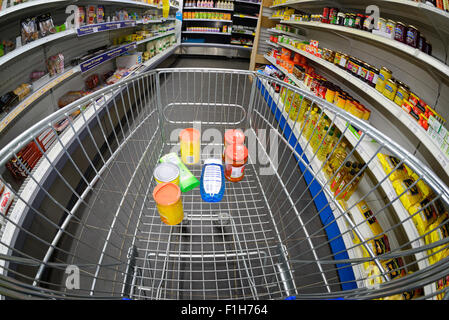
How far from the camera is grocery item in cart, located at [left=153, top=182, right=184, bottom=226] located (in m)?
0.99

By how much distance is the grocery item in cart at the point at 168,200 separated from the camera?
3.25ft

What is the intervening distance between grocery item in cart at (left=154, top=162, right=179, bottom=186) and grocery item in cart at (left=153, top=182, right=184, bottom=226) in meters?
0.04

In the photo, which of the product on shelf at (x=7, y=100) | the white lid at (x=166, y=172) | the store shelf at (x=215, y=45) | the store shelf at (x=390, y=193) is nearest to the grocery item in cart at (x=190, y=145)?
the white lid at (x=166, y=172)

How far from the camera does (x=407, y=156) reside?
2.26ft

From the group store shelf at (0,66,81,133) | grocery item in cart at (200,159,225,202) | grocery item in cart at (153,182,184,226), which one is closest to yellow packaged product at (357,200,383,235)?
grocery item in cart at (200,159,225,202)

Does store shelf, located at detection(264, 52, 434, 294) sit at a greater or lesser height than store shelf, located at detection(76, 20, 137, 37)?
lesser

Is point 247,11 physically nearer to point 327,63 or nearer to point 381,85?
point 327,63

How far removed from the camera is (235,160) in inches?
49.6

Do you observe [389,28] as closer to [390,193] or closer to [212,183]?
[390,193]

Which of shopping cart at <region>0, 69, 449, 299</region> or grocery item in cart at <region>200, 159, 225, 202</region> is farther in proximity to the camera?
grocery item in cart at <region>200, 159, 225, 202</region>

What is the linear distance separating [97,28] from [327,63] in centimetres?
250

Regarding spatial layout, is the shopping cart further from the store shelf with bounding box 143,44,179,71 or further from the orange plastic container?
the store shelf with bounding box 143,44,179,71

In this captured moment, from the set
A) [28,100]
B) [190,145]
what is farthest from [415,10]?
[28,100]
